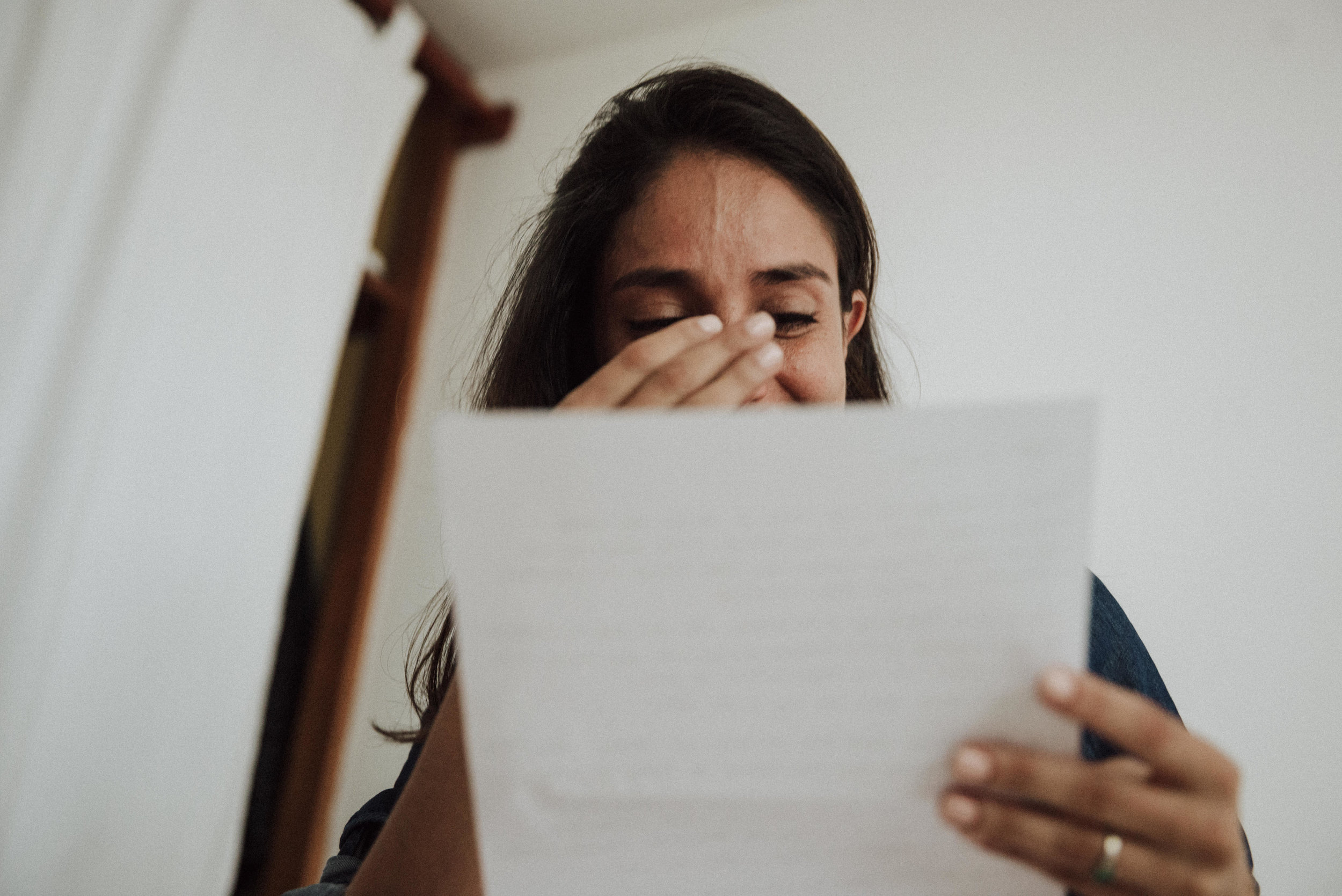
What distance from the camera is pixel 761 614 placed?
0.25 m

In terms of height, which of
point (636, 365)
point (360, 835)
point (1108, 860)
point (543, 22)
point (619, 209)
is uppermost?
point (543, 22)

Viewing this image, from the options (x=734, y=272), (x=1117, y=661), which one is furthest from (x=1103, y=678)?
(x=734, y=272)

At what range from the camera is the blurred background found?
70 centimetres

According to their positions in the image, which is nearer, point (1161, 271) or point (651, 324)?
point (651, 324)

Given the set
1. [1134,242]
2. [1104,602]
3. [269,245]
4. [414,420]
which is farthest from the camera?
[414,420]

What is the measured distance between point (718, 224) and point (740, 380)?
11.3 inches

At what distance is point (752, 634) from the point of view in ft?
0.83

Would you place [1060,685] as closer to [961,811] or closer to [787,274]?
[961,811]

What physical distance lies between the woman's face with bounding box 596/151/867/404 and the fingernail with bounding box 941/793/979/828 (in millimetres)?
328

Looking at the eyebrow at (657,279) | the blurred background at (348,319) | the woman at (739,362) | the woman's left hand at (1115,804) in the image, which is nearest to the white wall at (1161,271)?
the blurred background at (348,319)

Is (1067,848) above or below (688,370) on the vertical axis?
below

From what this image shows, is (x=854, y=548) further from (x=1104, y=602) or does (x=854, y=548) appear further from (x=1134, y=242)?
(x=1134, y=242)

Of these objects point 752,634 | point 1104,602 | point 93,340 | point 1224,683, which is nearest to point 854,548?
point 752,634

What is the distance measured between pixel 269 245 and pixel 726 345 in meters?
0.97
